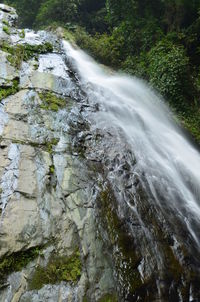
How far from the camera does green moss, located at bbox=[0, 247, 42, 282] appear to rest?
2787 mm

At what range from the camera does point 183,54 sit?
29.8 ft

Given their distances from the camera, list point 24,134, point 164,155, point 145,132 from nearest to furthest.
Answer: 1. point 24,134
2. point 164,155
3. point 145,132

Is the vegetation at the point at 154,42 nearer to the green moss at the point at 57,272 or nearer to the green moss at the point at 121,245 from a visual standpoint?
the green moss at the point at 121,245

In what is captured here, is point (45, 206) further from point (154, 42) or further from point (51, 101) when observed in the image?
point (154, 42)

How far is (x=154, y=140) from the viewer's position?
252 inches

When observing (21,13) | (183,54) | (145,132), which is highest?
(183,54)

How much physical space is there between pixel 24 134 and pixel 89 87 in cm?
365

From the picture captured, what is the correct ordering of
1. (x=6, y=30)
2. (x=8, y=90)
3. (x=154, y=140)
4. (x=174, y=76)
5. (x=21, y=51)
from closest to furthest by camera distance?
(x=8, y=90) → (x=154, y=140) → (x=21, y=51) → (x=174, y=76) → (x=6, y=30)

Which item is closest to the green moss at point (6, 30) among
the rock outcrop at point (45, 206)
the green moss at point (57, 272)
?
the rock outcrop at point (45, 206)

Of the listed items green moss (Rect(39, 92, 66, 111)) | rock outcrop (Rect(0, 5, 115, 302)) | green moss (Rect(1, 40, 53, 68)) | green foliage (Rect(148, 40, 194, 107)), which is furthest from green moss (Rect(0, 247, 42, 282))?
green foliage (Rect(148, 40, 194, 107))

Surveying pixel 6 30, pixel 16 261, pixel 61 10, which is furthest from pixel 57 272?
pixel 61 10

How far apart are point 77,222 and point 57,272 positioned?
0.72 m

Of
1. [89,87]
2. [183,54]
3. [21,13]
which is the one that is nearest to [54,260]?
[89,87]

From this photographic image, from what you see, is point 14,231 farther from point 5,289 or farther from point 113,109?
point 113,109
